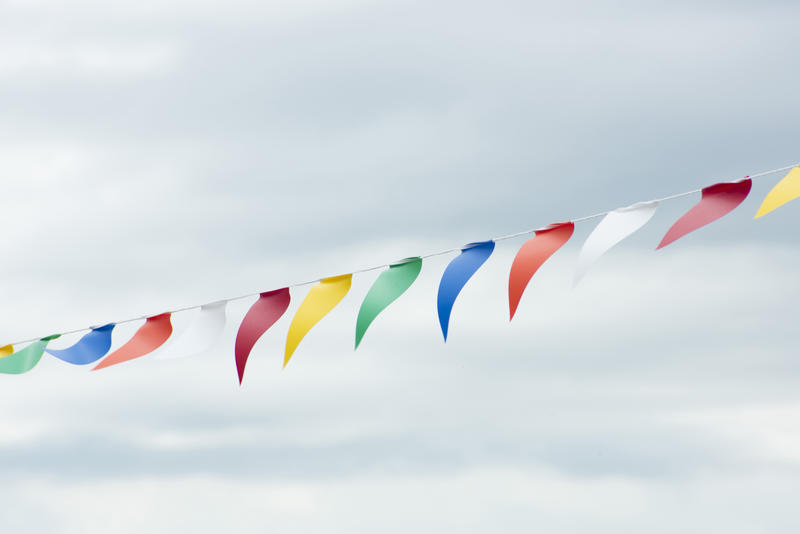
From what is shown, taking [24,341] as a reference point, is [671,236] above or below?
below

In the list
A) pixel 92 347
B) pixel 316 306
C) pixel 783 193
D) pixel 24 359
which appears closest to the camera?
pixel 783 193

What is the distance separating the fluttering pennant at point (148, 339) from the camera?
21.8ft

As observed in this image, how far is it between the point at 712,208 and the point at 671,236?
0.27 metres

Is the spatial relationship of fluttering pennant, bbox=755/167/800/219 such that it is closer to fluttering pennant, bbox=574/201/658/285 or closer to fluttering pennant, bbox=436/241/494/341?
fluttering pennant, bbox=574/201/658/285

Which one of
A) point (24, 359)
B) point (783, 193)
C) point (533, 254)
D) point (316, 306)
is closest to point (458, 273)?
point (533, 254)

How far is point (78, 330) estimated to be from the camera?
6.90 m

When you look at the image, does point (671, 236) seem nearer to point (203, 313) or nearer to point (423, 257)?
point (423, 257)

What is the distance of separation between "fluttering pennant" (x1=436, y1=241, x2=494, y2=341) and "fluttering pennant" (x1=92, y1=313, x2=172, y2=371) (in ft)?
6.18

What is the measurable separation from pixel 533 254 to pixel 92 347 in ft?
9.88

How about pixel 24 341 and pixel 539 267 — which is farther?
pixel 24 341

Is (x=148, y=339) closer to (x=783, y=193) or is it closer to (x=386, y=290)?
(x=386, y=290)

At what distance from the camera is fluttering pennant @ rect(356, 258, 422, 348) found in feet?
19.6

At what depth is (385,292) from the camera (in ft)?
19.7

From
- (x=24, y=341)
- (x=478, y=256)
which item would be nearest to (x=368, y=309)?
(x=478, y=256)
